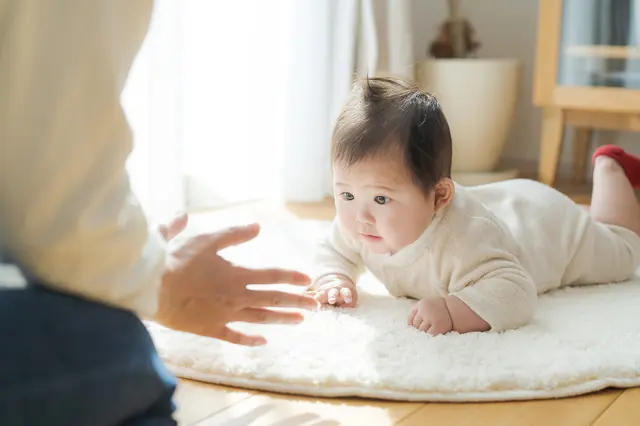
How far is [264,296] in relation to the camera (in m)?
0.78

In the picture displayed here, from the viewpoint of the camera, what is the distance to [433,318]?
1086mm

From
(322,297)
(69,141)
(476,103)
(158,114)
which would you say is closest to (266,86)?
(158,114)

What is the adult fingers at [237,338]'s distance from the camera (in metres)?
0.78

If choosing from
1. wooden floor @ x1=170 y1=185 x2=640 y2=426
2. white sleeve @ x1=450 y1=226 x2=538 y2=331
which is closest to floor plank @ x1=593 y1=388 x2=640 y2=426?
wooden floor @ x1=170 y1=185 x2=640 y2=426

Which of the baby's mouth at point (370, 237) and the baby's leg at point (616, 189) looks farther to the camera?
the baby's leg at point (616, 189)

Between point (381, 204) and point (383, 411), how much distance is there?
1.08 feet

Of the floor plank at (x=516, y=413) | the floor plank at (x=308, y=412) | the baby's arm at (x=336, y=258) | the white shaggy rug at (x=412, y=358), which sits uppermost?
the baby's arm at (x=336, y=258)

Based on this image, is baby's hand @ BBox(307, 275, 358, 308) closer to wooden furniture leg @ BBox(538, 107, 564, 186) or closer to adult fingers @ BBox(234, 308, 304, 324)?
adult fingers @ BBox(234, 308, 304, 324)

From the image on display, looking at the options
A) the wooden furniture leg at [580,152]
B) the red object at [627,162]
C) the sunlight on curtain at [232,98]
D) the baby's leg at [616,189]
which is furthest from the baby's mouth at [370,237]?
the wooden furniture leg at [580,152]

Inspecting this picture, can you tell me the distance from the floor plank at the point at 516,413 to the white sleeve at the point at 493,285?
0.20 m

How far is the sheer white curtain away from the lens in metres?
2.14

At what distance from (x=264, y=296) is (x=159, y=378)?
183 millimetres

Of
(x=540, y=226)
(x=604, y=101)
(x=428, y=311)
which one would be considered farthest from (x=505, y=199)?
(x=604, y=101)

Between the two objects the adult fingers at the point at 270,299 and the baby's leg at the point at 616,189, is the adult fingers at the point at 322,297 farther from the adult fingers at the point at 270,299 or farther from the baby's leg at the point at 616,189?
the baby's leg at the point at 616,189
